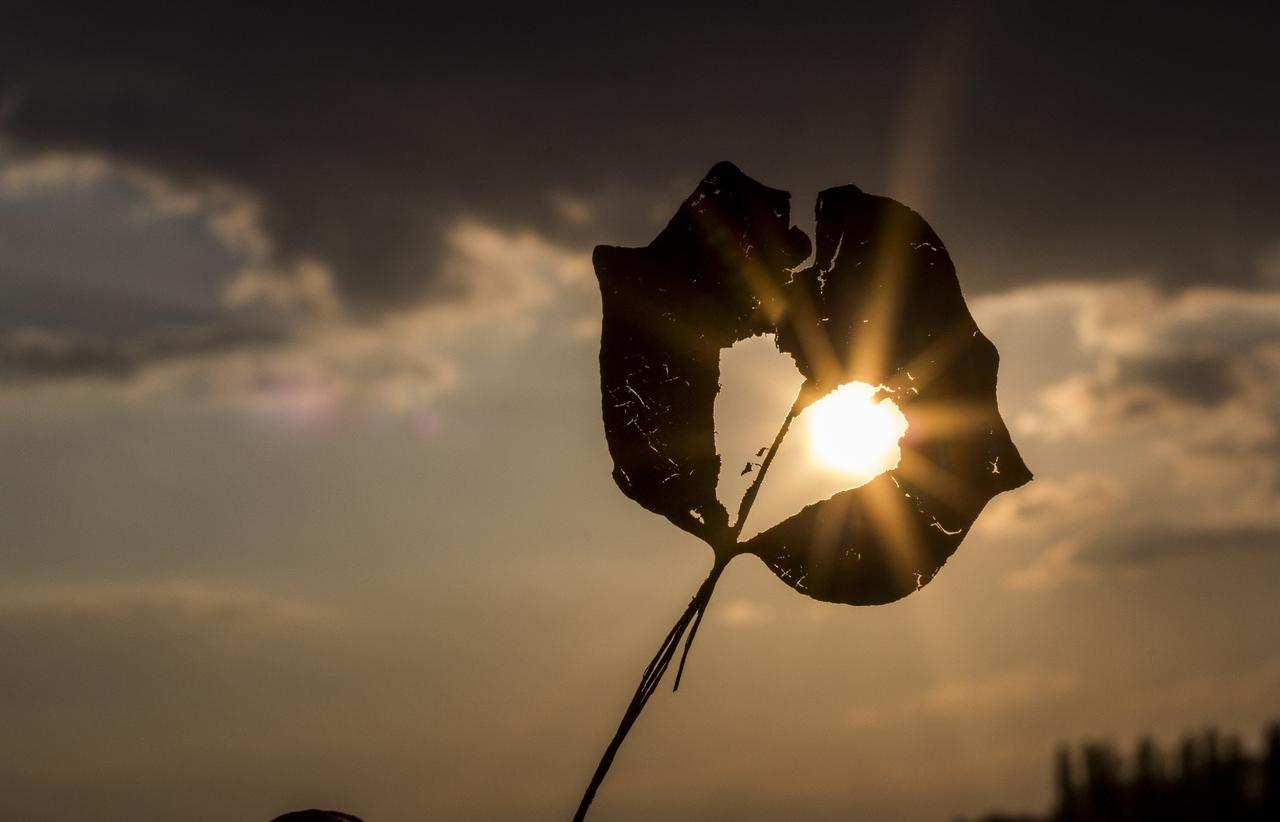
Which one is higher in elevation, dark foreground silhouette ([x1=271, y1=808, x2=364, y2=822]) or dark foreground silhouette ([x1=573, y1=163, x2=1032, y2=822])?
dark foreground silhouette ([x1=573, y1=163, x2=1032, y2=822])

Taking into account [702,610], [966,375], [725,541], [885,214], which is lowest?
[702,610]

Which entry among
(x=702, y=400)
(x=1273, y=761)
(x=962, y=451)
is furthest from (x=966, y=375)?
(x=1273, y=761)

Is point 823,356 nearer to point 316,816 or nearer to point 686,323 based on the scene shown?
point 686,323

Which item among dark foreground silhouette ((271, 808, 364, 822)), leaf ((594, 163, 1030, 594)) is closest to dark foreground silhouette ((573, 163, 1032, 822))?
leaf ((594, 163, 1030, 594))

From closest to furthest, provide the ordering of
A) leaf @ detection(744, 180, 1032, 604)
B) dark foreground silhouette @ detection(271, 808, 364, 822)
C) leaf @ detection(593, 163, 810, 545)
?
dark foreground silhouette @ detection(271, 808, 364, 822)
leaf @ detection(593, 163, 810, 545)
leaf @ detection(744, 180, 1032, 604)

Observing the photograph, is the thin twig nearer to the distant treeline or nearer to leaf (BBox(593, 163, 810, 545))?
leaf (BBox(593, 163, 810, 545))

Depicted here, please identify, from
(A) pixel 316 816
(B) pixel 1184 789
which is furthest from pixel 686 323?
(B) pixel 1184 789

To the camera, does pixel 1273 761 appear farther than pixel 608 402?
Yes

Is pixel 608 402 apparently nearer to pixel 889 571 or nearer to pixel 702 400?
pixel 702 400

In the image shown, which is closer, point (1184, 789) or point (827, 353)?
point (827, 353)

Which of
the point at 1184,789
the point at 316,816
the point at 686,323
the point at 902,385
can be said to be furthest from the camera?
the point at 1184,789

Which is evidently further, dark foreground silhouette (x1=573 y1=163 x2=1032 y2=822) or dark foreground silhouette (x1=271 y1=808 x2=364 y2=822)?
dark foreground silhouette (x1=573 y1=163 x2=1032 y2=822)
